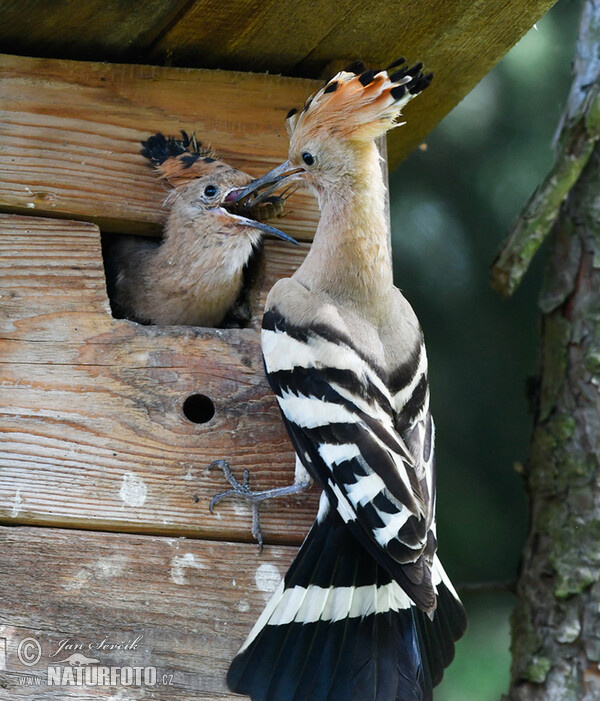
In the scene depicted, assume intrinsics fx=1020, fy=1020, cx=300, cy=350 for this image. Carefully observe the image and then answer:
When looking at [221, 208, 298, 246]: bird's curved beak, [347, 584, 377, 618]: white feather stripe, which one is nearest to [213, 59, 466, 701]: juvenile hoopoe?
[347, 584, 377, 618]: white feather stripe

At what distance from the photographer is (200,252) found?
10.1 feet

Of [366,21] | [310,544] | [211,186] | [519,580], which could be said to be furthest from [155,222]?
[519,580]

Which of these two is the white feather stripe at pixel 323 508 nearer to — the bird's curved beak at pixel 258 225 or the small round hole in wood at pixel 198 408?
the small round hole in wood at pixel 198 408

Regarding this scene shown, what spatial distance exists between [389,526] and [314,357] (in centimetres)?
49

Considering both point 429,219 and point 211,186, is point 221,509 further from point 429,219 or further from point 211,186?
point 429,219

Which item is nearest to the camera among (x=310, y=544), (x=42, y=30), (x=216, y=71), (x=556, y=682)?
(x=310, y=544)

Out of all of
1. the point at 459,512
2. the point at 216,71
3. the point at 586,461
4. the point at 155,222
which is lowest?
the point at 459,512

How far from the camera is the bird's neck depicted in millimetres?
2738

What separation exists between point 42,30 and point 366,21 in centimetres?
89

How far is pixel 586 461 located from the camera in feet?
10.8

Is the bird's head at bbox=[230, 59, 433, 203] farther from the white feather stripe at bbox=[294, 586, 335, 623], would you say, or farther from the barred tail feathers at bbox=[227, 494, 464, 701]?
the white feather stripe at bbox=[294, 586, 335, 623]

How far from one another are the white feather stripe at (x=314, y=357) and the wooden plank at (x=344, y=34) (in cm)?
89

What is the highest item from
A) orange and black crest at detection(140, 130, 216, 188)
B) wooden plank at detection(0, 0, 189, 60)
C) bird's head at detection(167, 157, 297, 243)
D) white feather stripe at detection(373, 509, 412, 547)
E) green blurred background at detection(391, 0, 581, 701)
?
wooden plank at detection(0, 0, 189, 60)

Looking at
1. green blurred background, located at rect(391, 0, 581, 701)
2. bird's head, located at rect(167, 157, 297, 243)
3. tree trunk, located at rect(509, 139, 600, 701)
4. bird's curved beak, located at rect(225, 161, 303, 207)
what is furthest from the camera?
green blurred background, located at rect(391, 0, 581, 701)
